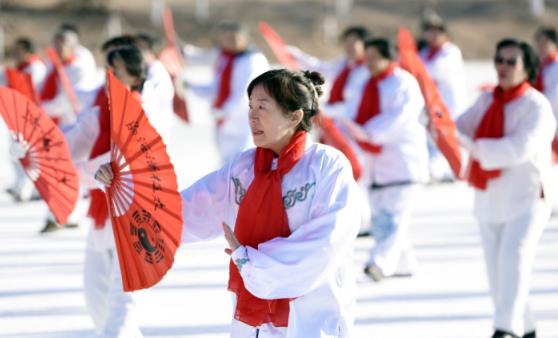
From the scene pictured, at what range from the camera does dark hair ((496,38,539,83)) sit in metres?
6.48

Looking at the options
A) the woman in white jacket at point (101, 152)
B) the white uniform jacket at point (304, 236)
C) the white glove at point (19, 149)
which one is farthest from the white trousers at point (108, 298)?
the white uniform jacket at point (304, 236)

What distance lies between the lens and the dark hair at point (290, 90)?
4191mm

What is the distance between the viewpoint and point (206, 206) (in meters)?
4.44

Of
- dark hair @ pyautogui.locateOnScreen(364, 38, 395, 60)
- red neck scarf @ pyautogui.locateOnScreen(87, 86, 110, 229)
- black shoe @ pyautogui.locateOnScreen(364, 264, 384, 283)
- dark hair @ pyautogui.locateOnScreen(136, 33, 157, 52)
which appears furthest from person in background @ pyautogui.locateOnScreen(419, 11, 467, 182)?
red neck scarf @ pyautogui.locateOnScreen(87, 86, 110, 229)

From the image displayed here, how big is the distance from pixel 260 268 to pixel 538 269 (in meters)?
5.27

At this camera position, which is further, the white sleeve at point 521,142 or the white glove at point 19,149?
the white sleeve at point 521,142

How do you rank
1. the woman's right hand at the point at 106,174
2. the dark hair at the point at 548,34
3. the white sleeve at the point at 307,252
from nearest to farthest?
the white sleeve at the point at 307,252, the woman's right hand at the point at 106,174, the dark hair at the point at 548,34

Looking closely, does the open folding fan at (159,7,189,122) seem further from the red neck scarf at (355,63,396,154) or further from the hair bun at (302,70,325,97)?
Result: the hair bun at (302,70,325,97)

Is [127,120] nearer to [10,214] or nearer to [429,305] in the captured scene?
[429,305]

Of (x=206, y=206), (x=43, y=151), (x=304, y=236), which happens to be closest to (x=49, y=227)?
(x=43, y=151)

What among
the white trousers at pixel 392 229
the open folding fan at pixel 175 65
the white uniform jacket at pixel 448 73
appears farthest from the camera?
the white uniform jacket at pixel 448 73

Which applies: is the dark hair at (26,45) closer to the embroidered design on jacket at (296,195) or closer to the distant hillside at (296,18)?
the embroidered design on jacket at (296,195)

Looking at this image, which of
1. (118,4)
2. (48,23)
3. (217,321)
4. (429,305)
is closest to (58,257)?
(217,321)

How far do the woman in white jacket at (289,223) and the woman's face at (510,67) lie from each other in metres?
2.37
